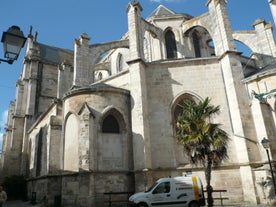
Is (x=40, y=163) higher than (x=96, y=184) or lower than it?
higher

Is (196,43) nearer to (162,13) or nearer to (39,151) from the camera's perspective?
(162,13)

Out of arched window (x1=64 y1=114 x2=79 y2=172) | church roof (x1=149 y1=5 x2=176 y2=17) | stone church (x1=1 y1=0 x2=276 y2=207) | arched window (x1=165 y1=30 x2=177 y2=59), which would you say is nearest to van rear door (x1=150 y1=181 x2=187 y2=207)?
stone church (x1=1 y1=0 x2=276 y2=207)

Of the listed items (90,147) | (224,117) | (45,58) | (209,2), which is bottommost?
(90,147)

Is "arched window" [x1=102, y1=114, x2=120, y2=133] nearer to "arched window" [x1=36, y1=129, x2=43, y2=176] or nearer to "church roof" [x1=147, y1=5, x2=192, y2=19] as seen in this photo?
"arched window" [x1=36, y1=129, x2=43, y2=176]

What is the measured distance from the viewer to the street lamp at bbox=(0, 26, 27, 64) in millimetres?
4680

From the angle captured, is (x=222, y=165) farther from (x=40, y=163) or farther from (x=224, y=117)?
(x=40, y=163)

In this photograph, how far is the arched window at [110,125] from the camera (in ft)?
43.5

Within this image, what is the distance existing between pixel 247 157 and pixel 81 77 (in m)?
10.6

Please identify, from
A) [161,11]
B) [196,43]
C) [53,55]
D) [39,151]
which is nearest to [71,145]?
[39,151]

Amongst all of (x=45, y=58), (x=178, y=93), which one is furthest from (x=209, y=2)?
(x=45, y=58)

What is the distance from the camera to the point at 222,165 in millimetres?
12383

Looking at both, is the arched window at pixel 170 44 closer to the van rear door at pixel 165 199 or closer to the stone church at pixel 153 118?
the stone church at pixel 153 118

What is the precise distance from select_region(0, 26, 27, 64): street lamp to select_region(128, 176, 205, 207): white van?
Result: 22.1 ft

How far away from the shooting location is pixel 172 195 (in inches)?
368
